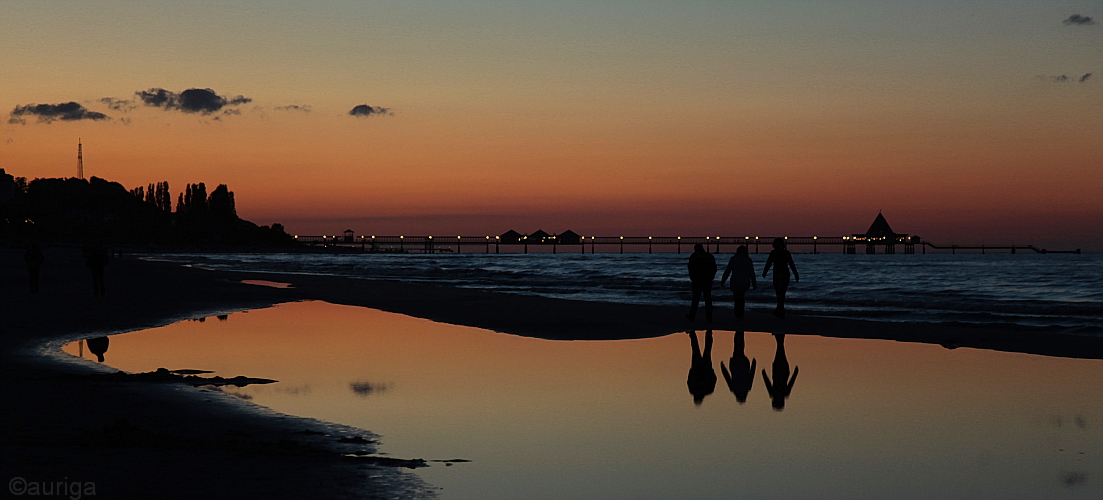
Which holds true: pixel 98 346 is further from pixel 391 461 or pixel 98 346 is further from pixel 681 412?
pixel 681 412

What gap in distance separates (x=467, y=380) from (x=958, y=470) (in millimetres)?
5555

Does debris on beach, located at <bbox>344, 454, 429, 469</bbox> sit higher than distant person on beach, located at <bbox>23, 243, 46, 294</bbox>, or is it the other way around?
distant person on beach, located at <bbox>23, 243, 46, 294</bbox>

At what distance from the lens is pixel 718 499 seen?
538cm

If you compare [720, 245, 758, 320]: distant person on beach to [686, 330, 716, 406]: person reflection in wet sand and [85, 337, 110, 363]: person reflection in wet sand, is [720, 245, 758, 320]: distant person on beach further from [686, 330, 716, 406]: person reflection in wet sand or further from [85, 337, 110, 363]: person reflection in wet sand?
[85, 337, 110, 363]: person reflection in wet sand

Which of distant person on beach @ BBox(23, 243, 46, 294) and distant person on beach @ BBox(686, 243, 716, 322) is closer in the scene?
distant person on beach @ BBox(686, 243, 716, 322)

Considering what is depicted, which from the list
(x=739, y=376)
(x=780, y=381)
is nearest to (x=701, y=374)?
(x=739, y=376)

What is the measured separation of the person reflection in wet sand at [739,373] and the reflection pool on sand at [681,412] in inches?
5.1

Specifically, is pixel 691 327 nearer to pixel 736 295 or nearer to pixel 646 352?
pixel 736 295

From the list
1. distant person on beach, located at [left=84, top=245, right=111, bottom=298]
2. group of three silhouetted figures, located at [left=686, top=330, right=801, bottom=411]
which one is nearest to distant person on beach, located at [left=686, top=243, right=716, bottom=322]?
group of three silhouetted figures, located at [left=686, top=330, right=801, bottom=411]

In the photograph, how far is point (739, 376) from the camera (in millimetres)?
10695

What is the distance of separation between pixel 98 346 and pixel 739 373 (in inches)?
372

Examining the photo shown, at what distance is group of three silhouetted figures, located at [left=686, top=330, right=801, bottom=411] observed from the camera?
930cm

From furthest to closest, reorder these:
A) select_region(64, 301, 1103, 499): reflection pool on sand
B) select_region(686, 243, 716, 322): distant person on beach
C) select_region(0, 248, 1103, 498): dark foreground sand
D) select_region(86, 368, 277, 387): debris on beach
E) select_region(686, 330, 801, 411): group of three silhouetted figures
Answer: select_region(686, 243, 716, 322): distant person on beach
select_region(86, 368, 277, 387): debris on beach
select_region(686, 330, 801, 411): group of three silhouetted figures
select_region(64, 301, 1103, 499): reflection pool on sand
select_region(0, 248, 1103, 498): dark foreground sand

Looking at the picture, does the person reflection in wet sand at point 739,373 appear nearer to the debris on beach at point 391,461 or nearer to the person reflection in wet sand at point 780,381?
the person reflection in wet sand at point 780,381
